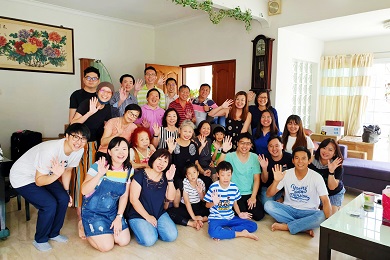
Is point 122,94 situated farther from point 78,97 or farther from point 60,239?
point 60,239

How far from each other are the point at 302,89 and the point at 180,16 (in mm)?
2665

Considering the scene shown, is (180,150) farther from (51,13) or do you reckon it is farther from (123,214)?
(51,13)

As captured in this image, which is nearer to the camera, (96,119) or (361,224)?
(361,224)

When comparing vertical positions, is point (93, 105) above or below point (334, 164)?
above

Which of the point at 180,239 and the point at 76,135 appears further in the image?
the point at 180,239

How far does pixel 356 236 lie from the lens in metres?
1.82

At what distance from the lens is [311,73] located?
571 centimetres

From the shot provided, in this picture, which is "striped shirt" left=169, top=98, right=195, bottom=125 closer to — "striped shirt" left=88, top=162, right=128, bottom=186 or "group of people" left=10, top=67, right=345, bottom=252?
"group of people" left=10, top=67, right=345, bottom=252

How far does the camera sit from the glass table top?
183 cm

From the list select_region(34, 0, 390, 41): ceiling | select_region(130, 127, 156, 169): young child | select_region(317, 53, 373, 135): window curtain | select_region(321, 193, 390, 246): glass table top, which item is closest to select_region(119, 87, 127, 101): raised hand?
select_region(130, 127, 156, 169): young child

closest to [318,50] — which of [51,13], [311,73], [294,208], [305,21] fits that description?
[311,73]

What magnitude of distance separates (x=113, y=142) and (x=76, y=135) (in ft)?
0.95

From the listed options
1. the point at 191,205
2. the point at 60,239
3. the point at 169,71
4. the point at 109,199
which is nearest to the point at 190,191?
the point at 191,205

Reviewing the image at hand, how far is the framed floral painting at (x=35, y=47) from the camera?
14.6 ft
